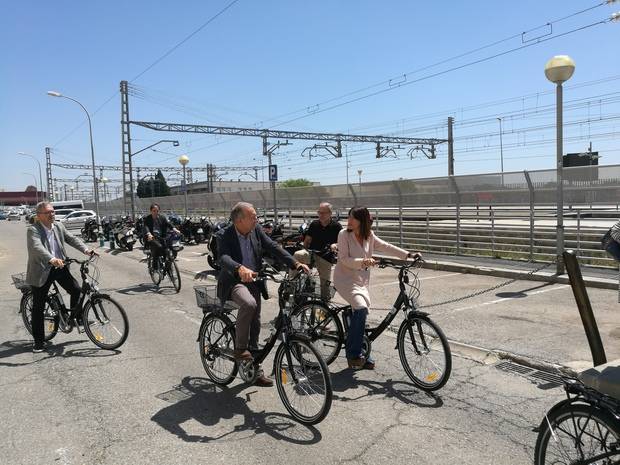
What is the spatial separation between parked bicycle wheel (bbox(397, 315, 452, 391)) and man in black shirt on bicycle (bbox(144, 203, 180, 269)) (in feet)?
24.2

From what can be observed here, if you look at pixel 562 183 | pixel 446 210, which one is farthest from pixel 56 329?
pixel 446 210

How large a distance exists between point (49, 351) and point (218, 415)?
3.22 meters

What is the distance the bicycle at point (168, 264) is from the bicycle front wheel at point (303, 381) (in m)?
7.03

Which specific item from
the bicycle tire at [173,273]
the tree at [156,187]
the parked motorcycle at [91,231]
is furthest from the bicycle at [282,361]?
the tree at [156,187]

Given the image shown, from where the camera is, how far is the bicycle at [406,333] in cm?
469

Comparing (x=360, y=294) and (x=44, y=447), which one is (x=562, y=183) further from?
(x=44, y=447)

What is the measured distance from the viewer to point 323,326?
5426 millimetres

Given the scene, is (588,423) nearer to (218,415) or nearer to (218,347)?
(218,415)

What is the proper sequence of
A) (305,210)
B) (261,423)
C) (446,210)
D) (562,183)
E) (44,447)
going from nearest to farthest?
(44,447) < (261,423) < (562,183) < (446,210) < (305,210)

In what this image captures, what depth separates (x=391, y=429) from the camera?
13.2 ft

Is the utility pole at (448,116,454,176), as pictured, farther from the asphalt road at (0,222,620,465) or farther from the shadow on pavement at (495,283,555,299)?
the asphalt road at (0,222,620,465)

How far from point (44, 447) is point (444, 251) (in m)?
12.2

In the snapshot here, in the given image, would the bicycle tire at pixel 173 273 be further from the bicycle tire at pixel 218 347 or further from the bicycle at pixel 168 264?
the bicycle tire at pixel 218 347

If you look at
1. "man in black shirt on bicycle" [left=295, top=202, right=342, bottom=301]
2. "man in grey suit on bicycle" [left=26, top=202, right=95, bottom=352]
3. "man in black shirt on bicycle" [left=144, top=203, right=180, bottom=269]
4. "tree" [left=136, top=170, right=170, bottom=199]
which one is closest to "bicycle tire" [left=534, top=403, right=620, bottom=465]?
A: "man in black shirt on bicycle" [left=295, top=202, right=342, bottom=301]
